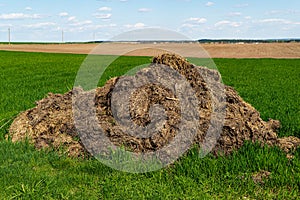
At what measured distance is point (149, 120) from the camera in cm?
661

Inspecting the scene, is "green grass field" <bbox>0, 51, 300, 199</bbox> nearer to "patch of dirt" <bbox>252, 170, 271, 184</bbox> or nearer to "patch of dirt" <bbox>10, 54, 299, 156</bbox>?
"patch of dirt" <bbox>252, 170, 271, 184</bbox>

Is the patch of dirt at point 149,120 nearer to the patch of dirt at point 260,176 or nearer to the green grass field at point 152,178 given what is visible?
the green grass field at point 152,178

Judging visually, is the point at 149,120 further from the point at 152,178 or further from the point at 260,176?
the point at 260,176

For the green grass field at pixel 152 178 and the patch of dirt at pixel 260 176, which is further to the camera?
the patch of dirt at pixel 260 176

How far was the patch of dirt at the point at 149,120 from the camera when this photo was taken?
645 centimetres

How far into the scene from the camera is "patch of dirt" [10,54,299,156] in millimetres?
6453

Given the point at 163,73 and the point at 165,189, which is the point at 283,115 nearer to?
the point at 163,73

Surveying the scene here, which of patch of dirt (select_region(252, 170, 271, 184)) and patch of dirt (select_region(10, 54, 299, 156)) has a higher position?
patch of dirt (select_region(10, 54, 299, 156))

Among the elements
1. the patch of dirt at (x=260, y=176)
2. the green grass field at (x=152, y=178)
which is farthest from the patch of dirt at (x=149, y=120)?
the patch of dirt at (x=260, y=176)

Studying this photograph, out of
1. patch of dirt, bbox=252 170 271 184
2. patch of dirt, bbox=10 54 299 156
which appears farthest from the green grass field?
patch of dirt, bbox=10 54 299 156

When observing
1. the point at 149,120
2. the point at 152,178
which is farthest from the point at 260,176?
the point at 149,120

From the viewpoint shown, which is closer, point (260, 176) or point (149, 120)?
point (260, 176)

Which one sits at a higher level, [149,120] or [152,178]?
[149,120]

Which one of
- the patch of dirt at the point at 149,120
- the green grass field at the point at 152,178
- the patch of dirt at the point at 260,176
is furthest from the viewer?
the patch of dirt at the point at 149,120
